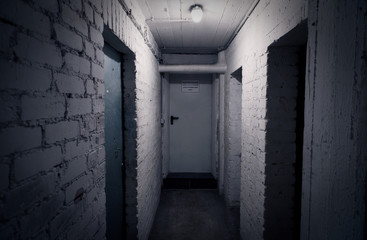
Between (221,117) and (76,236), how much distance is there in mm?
3450

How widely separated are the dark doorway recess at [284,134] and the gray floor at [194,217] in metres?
1.13

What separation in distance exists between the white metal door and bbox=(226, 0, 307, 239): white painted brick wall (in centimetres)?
218

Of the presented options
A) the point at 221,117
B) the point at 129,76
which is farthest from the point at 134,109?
the point at 221,117

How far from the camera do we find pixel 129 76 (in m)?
2.14

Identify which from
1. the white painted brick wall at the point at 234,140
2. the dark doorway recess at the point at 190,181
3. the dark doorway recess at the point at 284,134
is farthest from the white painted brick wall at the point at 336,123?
the dark doorway recess at the point at 190,181

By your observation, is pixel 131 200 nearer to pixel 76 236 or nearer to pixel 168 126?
pixel 76 236

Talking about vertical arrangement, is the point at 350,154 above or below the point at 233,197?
above

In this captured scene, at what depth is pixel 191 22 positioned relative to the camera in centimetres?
272

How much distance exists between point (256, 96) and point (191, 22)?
1.27m

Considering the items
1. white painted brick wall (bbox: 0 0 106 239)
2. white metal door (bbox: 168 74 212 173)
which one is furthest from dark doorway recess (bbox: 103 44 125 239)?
white metal door (bbox: 168 74 212 173)

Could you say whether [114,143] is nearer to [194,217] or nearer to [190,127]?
[194,217]

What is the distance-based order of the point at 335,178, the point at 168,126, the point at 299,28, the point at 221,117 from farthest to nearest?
the point at 168,126 → the point at 221,117 → the point at 299,28 → the point at 335,178

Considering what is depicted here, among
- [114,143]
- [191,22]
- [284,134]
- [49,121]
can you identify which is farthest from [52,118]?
[191,22]

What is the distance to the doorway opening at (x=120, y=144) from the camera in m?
1.92
